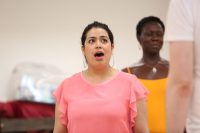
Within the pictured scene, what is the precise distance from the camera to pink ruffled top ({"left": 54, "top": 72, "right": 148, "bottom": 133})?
1789 millimetres

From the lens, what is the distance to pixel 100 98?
6.02 feet

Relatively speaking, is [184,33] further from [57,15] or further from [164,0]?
[164,0]

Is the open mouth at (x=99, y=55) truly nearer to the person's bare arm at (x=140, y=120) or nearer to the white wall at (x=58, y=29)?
the person's bare arm at (x=140, y=120)

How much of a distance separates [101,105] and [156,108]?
0.55 m

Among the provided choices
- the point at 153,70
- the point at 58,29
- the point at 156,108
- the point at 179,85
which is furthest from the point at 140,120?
the point at 58,29

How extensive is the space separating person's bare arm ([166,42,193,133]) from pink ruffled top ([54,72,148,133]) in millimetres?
727

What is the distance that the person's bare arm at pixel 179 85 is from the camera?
3.39ft

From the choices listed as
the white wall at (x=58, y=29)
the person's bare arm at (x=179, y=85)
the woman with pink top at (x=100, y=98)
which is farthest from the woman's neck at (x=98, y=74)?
the white wall at (x=58, y=29)

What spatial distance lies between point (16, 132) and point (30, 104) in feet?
0.88

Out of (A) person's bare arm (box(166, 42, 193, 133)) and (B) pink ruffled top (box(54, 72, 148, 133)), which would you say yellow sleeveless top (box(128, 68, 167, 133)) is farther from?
(A) person's bare arm (box(166, 42, 193, 133))

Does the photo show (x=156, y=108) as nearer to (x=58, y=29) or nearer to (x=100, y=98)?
(x=100, y=98)

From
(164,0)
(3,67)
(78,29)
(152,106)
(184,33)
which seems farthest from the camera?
(164,0)

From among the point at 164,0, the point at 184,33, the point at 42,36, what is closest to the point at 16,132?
the point at 42,36

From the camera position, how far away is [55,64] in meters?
3.61
